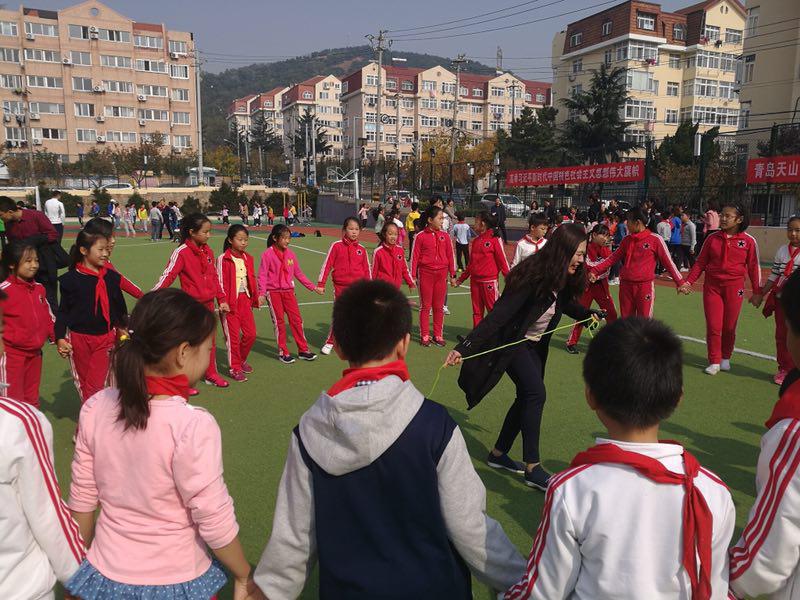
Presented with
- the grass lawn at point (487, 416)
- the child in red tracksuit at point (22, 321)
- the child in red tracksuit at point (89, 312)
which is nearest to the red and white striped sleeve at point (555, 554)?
the grass lawn at point (487, 416)

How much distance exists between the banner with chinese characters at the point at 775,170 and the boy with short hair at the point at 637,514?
17.7 metres

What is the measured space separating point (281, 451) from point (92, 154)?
211ft

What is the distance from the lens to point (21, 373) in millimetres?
5000

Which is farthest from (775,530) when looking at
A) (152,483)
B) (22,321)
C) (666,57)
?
(666,57)

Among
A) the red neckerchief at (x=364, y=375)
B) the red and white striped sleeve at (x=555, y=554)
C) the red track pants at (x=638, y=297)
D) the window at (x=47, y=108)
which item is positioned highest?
the window at (x=47, y=108)

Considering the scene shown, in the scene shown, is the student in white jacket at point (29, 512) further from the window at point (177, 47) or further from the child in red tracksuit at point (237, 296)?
the window at point (177, 47)

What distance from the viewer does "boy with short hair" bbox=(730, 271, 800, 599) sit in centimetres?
174

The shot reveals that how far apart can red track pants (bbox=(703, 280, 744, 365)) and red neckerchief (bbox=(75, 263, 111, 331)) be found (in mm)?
6526

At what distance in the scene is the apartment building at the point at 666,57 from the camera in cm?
6041

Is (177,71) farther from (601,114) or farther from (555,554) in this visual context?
(555,554)

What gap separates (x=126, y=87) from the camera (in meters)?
74.4

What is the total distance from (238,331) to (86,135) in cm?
7784

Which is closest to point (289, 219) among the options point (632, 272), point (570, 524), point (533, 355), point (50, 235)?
point (50, 235)

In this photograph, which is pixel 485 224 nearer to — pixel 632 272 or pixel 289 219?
pixel 632 272
